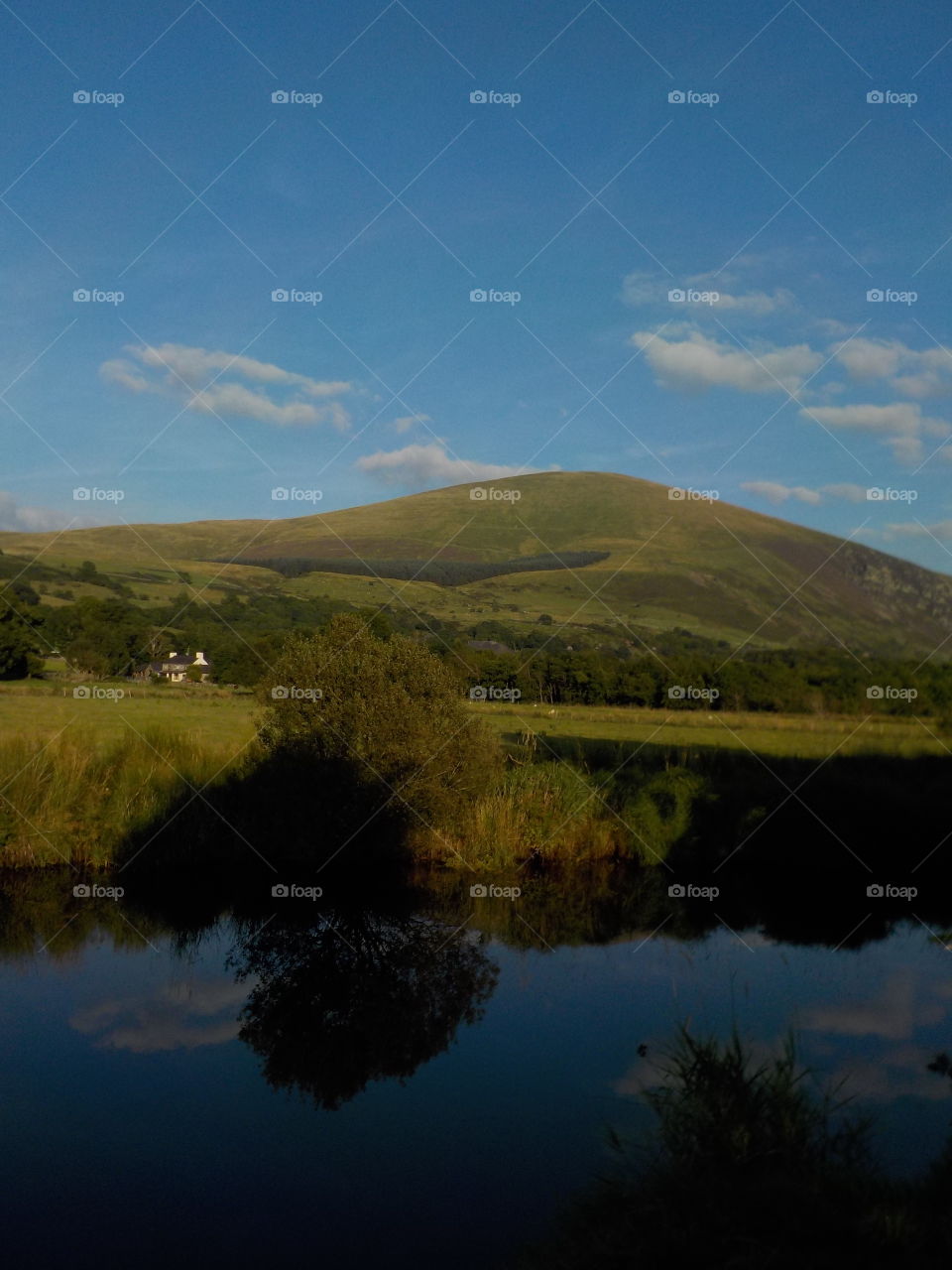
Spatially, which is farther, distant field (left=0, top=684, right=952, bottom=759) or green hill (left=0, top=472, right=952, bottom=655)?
green hill (left=0, top=472, right=952, bottom=655)

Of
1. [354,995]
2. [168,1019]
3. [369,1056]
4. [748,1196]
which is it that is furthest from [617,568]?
[748,1196]

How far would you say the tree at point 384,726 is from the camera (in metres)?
16.6

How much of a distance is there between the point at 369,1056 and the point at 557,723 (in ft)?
91.1

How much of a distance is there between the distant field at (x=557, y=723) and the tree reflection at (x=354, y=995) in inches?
254

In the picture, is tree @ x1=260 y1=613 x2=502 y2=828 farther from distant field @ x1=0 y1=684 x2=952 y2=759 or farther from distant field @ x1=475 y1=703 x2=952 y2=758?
distant field @ x1=475 y1=703 x2=952 y2=758

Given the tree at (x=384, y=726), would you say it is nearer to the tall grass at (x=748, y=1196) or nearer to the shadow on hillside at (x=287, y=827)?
the shadow on hillside at (x=287, y=827)

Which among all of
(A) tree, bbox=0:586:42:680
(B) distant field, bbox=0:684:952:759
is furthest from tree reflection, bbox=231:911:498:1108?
(A) tree, bbox=0:586:42:680

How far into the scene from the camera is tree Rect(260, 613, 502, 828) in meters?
16.6

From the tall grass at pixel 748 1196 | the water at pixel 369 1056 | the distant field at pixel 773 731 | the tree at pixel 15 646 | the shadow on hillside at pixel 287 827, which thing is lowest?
the water at pixel 369 1056

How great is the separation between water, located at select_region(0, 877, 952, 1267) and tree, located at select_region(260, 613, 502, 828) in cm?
244

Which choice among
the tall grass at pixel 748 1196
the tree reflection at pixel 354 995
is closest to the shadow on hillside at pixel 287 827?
the tree reflection at pixel 354 995

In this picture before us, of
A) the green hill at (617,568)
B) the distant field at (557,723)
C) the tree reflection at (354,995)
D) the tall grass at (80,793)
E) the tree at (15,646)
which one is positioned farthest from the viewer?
the tree at (15,646)

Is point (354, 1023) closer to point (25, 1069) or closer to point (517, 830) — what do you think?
point (25, 1069)

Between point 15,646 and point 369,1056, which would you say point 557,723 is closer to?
point 369,1056
